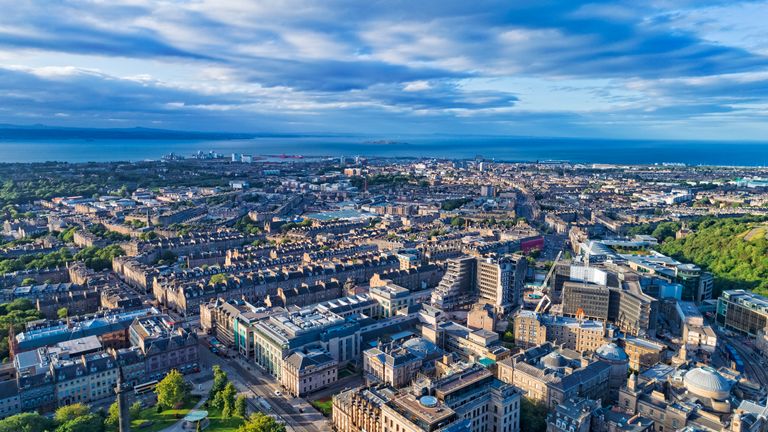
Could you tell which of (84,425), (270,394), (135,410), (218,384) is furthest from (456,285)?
(84,425)

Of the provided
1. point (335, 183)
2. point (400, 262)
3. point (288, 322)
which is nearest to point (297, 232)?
point (400, 262)

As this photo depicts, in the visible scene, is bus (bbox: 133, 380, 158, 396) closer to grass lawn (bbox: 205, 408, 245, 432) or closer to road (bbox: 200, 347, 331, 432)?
road (bbox: 200, 347, 331, 432)

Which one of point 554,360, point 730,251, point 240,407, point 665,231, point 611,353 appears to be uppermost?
point 730,251

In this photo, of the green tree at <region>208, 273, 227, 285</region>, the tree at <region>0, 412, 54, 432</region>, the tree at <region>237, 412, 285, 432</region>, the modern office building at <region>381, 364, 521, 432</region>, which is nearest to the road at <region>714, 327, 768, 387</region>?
the modern office building at <region>381, 364, 521, 432</region>

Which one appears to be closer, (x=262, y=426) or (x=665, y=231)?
(x=262, y=426)

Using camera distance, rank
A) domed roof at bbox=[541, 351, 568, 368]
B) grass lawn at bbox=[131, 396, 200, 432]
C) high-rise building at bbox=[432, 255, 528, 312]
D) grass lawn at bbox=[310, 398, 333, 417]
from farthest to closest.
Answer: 1. high-rise building at bbox=[432, 255, 528, 312]
2. domed roof at bbox=[541, 351, 568, 368]
3. grass lawn at bbox=[310, 398, 333, 417]
4. grass lawn at bbox=[131, 396, 200, 432]

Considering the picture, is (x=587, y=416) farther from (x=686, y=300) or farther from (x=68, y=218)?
(x=68, y=218)

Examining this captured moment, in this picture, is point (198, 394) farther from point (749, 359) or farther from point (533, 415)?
point (749, 359)
